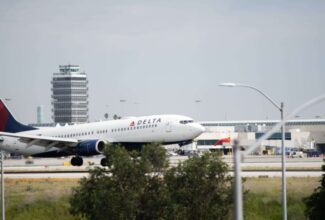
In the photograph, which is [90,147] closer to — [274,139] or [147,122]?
[147,122]

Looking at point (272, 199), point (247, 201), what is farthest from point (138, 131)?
point (247, 201)

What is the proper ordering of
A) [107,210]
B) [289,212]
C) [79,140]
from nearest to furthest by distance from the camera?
[107,210]
[289,212]
[79,140]

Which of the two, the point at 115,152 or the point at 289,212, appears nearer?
the point at 115,152

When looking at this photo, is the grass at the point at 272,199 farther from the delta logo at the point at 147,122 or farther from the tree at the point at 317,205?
the delta logo at the point at 147,122

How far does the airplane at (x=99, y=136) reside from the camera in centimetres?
7788

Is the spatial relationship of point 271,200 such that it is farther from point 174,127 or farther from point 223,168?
point 174,127

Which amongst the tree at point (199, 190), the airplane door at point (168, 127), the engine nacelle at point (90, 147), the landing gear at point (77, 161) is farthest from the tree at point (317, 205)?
the landing gear at point (77, 161)

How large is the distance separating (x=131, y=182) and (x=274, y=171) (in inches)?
1313

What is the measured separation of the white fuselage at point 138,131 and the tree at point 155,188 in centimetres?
2975

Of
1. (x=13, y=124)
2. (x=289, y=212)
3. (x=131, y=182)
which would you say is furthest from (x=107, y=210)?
(x=13, y=124)

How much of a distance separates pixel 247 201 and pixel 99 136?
27468 millimetres

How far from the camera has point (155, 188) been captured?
45.5 meters

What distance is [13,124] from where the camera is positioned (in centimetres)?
9169

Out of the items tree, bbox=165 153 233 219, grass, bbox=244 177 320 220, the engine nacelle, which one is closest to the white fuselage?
the engine nacelle
